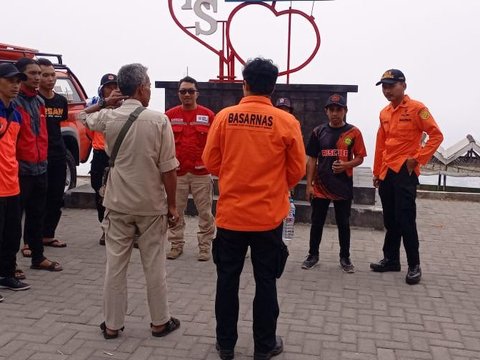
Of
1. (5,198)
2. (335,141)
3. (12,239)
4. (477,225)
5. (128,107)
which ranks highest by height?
(128,107)

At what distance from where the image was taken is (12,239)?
4.48 metres

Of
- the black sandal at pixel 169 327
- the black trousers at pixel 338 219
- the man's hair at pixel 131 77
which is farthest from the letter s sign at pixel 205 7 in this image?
the black sandal at pixel 169 327

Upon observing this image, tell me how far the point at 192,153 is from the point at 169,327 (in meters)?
2.16

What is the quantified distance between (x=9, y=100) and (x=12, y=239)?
1.18 meters

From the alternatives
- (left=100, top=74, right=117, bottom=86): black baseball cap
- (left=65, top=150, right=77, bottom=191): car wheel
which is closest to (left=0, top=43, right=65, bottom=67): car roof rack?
(left=65, top=150, right=77, bottom=191): car wheel

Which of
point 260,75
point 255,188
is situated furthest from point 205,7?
point 255,188

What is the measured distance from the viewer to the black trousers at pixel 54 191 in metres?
5.51

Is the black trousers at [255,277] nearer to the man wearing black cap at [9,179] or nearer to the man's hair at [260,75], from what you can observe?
the man's hair at [260,75]

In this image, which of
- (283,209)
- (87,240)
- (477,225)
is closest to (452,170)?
(477,225)

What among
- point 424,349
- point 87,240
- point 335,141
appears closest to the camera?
point 424,349

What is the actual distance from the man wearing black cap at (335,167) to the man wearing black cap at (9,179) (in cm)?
271

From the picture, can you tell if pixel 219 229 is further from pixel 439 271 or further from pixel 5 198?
pixel 439 271

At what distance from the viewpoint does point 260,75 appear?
3.17 m

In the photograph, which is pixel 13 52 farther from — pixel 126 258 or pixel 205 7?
pixel 126 258
